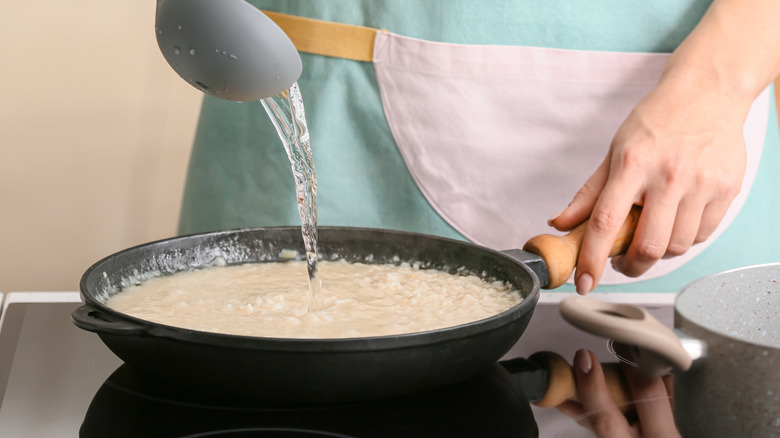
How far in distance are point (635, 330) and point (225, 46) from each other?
381 mm

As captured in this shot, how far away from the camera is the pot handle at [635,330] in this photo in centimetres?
47

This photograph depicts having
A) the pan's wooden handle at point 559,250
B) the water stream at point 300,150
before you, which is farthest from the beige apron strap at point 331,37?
the pan's wooden handle at point 559,250

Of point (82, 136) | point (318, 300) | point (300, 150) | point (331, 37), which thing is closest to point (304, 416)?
point (318, 300)

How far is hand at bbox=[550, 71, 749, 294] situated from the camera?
0.88 m

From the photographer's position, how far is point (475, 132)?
1.16 meters

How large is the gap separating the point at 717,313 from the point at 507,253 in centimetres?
27

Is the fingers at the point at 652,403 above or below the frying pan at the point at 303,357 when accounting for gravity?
below

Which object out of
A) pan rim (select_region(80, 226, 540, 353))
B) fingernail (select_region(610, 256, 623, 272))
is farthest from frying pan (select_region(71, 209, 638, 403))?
fingernail (select_region(610, 256, 623, 272))

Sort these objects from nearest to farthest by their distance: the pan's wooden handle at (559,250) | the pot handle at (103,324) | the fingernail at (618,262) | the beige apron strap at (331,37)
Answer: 1. the pot handle at (103,324)
2. the pan's wooden handle at (559,250)
3. the fingernail at (618,262)
4. the beige apron strap at (331,37)

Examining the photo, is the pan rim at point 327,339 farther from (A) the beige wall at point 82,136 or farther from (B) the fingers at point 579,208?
(A) the beige wall at point 82,136

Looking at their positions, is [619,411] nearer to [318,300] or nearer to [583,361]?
[583,361]

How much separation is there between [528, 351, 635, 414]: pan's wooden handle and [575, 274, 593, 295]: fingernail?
0.13 meters

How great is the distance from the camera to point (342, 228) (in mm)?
951

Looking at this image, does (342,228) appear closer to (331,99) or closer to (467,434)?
(331,99)
